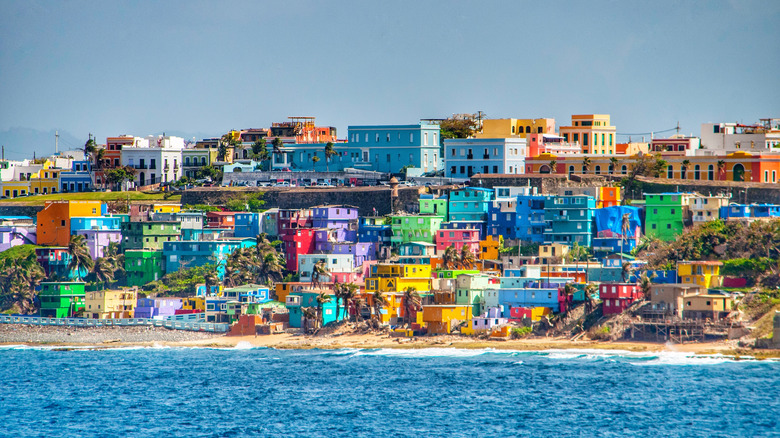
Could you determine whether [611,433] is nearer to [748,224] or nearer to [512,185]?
[748,224]

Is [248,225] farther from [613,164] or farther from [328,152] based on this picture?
[613,164]

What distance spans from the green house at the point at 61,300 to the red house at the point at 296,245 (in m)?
15.7

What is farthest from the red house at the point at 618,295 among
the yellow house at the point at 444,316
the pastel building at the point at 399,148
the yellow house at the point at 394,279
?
the pastel building at the point at 399,148

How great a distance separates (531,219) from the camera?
325 ft

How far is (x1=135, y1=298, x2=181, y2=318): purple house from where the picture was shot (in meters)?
94.2

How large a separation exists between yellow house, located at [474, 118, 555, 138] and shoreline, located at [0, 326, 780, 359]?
36930mm

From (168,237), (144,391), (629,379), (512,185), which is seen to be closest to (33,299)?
(168,237)

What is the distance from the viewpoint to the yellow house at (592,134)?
4921 inches

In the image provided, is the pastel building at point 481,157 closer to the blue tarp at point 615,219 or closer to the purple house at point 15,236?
the blue tarp at point 615,219

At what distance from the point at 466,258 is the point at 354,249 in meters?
9.05

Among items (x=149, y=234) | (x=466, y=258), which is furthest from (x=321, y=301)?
(x=149, y=234)

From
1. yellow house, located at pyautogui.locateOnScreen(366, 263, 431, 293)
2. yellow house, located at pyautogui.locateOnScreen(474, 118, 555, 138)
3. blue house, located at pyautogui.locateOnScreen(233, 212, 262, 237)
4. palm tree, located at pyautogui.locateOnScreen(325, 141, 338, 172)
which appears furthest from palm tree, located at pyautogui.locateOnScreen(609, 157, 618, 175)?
blue house, located at pyautogui.locateOnScreen(233, 212, 262, 237)

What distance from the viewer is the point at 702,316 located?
79875 mm

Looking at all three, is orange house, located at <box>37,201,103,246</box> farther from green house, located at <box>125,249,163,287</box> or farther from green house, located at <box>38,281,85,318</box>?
green house, located at <box>38,281,85,318</box>
